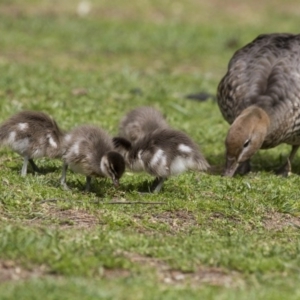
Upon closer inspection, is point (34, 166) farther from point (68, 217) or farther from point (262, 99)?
point (262, 99)

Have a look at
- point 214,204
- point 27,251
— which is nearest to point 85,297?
point 27,251

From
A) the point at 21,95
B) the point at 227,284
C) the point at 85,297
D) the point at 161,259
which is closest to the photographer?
the point at 85,297

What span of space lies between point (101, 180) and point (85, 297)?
3727 mm

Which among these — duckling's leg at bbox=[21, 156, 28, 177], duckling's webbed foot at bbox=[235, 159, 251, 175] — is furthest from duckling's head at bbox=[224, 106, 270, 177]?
duckling's leg at bbox=[21, 156, 28, 177]

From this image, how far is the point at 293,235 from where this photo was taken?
7887 mm

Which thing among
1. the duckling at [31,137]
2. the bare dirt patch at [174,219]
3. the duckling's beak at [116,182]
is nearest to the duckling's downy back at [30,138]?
the duckling at [31,137]

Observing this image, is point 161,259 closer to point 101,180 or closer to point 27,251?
point 27,251

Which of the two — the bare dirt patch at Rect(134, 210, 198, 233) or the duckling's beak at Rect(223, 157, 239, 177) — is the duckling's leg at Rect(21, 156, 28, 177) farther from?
the duckling's beak at Rect(223, 157, 239, 177)

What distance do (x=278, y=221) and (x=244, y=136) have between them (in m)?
1.57

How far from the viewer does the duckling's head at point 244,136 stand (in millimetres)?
9719

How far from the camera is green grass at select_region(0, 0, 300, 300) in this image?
20.2 ft

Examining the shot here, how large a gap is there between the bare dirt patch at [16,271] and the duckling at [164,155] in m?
2.66

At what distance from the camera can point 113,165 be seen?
8.38 m

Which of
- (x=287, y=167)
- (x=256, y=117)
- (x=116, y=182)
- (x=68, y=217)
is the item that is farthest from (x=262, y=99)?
(x=68, y=217)
